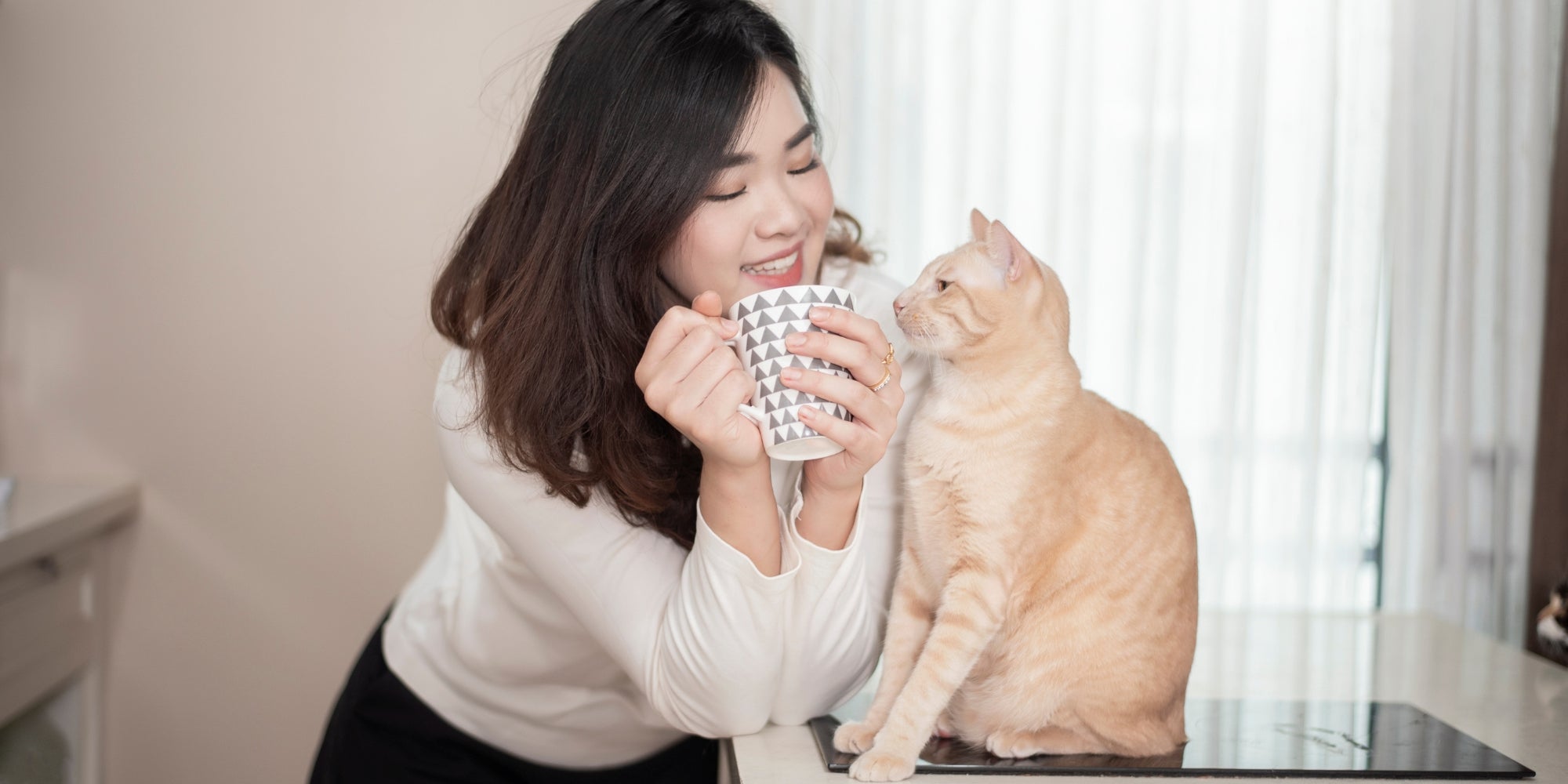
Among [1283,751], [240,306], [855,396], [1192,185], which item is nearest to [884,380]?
[855,396]

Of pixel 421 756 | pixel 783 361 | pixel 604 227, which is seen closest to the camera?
pixel 783 361

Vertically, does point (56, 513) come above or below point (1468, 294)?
below

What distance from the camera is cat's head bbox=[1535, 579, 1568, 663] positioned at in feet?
4.47

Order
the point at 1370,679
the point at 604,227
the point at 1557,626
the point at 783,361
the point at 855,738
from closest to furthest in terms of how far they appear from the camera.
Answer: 1. the point at 783,361
2. the point at 855,738
3. the point at 604,227
4. the point at 1370,679
5. the point at 1557,626

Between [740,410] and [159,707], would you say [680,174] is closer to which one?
[740,410]

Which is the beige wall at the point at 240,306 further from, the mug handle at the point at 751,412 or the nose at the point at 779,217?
the mug handle at the point at 751,412

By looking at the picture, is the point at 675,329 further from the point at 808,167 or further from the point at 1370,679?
the point at 1370,679

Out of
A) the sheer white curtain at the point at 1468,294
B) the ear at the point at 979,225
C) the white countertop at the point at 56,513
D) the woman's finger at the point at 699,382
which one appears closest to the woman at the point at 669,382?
the woman's finger at the point at 699,382

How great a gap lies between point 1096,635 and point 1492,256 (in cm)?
187

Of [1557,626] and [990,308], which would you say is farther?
[1557,626]

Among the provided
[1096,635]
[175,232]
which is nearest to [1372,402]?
[1096,635]

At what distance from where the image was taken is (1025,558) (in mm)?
825

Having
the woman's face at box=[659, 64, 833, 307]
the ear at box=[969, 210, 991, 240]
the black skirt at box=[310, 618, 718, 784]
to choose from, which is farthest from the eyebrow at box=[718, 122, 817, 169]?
the black skirt at box=[310, 618, 718, 784]

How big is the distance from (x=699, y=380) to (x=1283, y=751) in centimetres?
58
